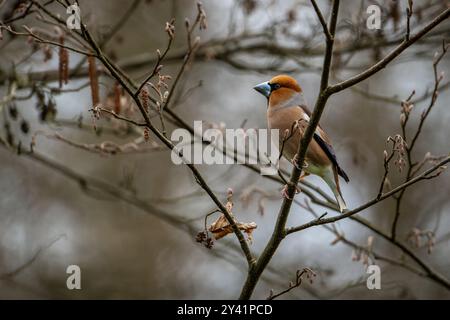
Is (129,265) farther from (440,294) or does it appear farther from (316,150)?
(316,150)

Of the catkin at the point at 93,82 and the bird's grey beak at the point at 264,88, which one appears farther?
the bird's grey beak at the point at 264,88

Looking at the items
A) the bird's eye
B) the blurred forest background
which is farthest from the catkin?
the bird's eye

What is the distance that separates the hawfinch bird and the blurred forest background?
69 centimetres

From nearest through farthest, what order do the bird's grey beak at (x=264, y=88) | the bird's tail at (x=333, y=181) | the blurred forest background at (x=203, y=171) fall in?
the bird's tail at (x=333, y=181)
the bird's grey beak at (x=264, y=88)
the blurred forest background at (x=203, y=171)

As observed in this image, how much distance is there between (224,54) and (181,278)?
12.1 feet

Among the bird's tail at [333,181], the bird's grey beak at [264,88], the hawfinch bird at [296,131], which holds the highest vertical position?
the bird's grey beak at [264,88]

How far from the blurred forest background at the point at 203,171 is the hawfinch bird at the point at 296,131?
2.25 feet

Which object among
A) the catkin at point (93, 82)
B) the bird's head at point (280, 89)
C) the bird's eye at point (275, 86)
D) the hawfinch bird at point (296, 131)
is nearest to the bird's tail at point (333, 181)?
the hawfinch bird at point (296, 131)

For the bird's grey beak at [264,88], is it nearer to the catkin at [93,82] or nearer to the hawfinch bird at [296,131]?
the hawfinch bird at [296,131]

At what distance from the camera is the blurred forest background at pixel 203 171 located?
5711 mm

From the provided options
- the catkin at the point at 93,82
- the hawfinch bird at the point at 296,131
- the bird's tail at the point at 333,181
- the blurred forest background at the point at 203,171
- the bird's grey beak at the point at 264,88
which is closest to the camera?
the catkin at the point at 93,82

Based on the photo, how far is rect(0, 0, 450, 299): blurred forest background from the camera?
5711 mm

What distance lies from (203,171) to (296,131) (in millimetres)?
6637
